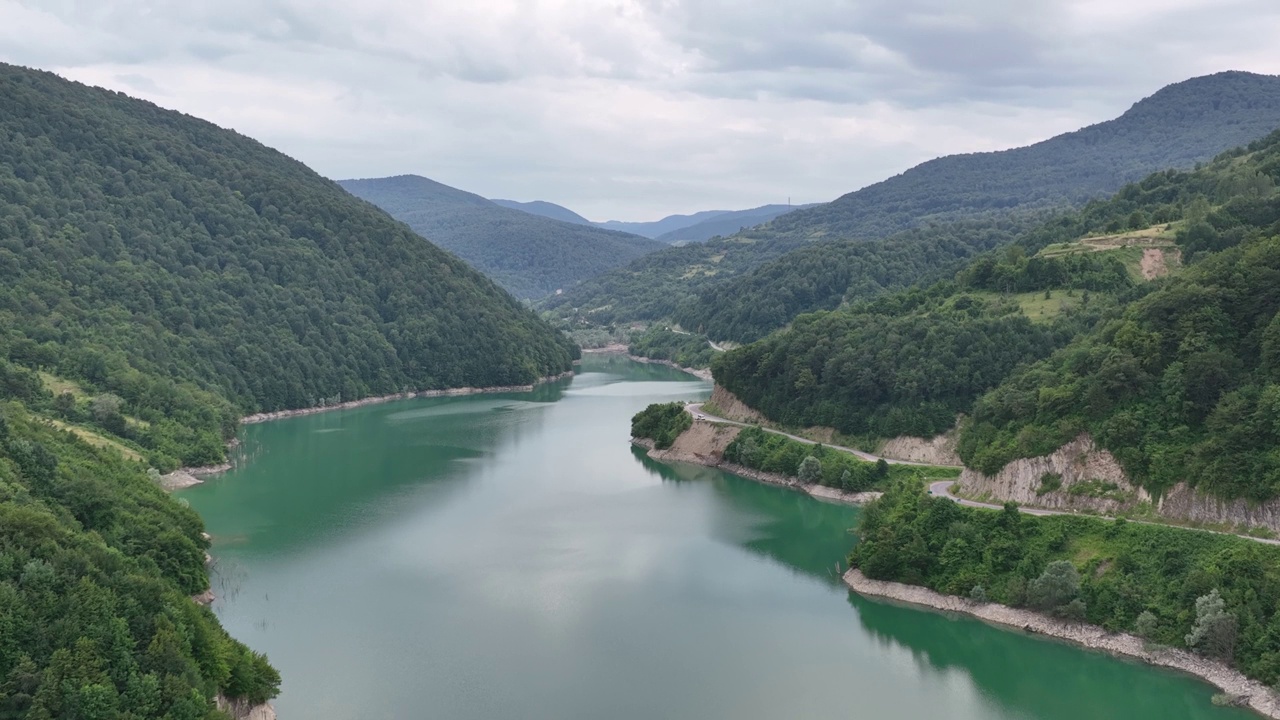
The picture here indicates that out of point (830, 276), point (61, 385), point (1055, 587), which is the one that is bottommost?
point (1055, 587)

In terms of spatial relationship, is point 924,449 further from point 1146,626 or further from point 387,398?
point 387,398

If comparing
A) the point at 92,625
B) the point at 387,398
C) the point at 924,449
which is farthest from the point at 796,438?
the point at 387,398

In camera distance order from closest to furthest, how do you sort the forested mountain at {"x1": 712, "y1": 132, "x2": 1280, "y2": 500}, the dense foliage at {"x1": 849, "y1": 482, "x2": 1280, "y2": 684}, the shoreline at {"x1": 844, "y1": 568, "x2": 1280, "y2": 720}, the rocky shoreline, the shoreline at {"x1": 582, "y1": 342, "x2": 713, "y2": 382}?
the shoreline at {"x1": 844, "y1": 568, "x2": 1280, "y2": 720}, the dense foliage at {"x1": 849, "y1": 482, "x2": 1280, "y2": 684}, the forested mountain at {"x1": 712, "y1": 132, "x2": 1280, "y2": 500}, the rocky shoreline, the shoreline at {"x1": 582, "y1": 342, "x2": 713, "y2": 382}

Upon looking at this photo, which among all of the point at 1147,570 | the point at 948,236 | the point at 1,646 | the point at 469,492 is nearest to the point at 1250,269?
the point at 1147,570

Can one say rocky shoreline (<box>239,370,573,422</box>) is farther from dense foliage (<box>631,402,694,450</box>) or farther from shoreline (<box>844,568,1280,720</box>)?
shoreline (<box>844,568,1280,720</box>)

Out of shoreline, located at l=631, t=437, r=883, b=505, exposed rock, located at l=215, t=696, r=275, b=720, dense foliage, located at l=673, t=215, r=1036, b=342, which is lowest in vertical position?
exposed rock, located at l=215, t=696, r=275, b=720

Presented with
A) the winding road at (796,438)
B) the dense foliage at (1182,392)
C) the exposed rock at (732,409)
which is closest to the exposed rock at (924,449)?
the winding road at (796,438)

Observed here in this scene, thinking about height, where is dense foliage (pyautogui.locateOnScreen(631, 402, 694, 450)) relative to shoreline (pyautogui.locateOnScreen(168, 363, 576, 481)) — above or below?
above

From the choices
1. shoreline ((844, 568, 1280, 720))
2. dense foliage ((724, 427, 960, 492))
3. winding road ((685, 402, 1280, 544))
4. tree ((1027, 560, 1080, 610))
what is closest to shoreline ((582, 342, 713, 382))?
winding road ((685, 402, 1280, 544))
